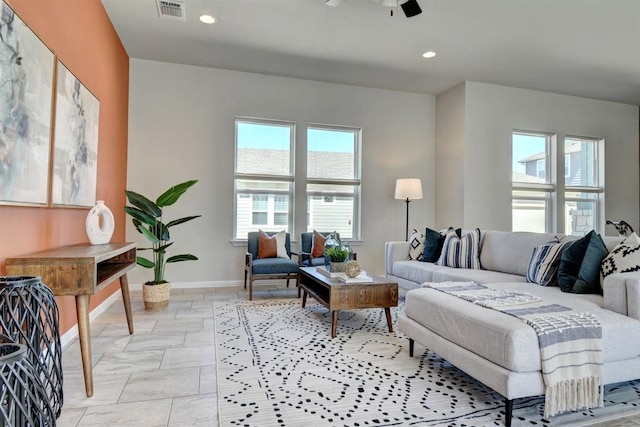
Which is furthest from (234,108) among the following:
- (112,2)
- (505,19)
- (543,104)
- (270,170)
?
(543,104)

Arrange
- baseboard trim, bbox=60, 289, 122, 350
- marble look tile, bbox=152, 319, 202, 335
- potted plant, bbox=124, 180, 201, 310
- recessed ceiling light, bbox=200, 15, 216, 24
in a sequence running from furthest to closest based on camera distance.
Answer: recessed ceiling light, bbox=200, 15, 216, 24 < potted plant, bbox=124, 180, 201, 310 < marble look tile, bbox=152, 319, 202, 335 < baseboard trim, bbox=60, 289, 122, 350

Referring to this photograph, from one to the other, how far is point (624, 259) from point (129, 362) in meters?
3.38

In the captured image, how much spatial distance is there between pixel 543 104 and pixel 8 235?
7.09 metres

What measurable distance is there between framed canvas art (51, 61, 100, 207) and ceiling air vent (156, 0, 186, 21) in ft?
3.66

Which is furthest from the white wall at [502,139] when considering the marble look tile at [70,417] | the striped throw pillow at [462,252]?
the marble look tile at [70,417]

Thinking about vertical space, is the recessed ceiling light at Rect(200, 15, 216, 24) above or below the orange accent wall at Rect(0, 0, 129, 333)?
above

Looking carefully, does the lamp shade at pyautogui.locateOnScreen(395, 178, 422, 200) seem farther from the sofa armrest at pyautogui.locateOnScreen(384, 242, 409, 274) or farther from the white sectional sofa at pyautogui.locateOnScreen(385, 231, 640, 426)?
the white sectional sofa at pyautogui.locateOnScreen(385, 231, 640, 426)

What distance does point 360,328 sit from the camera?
326 cm

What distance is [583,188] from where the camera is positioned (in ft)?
20.8

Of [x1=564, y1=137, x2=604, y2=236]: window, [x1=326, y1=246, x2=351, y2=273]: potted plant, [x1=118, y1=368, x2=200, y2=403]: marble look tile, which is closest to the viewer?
[x1=118, y1=368, x2=200, y2=403]: marble look tile

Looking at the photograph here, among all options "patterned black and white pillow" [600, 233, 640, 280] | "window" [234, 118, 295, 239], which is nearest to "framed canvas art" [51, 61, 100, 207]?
"window" [234, 118, 295, 239]

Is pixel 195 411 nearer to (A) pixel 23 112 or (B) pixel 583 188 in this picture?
(A) pixel 23 112

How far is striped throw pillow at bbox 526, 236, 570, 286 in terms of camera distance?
2.86m

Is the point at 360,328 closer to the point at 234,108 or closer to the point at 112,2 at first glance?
the point at 234,108
